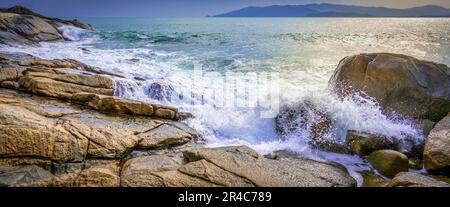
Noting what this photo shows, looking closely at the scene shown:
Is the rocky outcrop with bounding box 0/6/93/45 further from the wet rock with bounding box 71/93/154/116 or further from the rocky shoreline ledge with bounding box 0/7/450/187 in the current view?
the wet rock with bounding box 71/93/154/116

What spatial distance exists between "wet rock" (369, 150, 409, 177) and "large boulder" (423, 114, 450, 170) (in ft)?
1.70

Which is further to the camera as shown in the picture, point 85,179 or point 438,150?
point 438,150

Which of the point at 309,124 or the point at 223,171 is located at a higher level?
the point at 223,171

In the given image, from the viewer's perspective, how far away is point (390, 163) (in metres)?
5.59

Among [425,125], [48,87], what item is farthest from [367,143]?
[48,87]

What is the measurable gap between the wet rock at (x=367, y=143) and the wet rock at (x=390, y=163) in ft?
1.73

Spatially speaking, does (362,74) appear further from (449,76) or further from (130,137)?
(130,137)

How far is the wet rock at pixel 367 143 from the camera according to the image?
641cm

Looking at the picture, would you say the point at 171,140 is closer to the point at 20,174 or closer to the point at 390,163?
the point at 20,174

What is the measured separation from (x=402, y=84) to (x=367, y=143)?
8.13 ft

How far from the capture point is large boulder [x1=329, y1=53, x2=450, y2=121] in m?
7.52

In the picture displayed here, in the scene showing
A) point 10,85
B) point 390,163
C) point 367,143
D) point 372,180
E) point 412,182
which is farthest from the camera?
point 10,85

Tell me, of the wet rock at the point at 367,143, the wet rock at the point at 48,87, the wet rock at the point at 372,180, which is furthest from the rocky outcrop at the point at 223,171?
the wet rock at the point at 48,87
